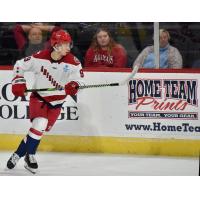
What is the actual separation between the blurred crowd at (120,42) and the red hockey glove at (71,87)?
24cm

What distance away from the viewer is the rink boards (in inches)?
303

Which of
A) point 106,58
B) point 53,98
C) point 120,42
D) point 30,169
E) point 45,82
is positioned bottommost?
point 30,169

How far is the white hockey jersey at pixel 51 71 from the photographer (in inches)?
292

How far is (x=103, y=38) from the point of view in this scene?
25.3ft

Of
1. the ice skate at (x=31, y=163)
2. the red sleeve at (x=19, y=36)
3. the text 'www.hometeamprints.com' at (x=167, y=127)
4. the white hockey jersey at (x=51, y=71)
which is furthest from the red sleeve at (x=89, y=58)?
the ice skate at (x=31, y=163)

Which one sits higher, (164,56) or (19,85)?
(164,56)

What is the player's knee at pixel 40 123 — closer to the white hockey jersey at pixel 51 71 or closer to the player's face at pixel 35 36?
the white hockey jersey at pixel 51 71

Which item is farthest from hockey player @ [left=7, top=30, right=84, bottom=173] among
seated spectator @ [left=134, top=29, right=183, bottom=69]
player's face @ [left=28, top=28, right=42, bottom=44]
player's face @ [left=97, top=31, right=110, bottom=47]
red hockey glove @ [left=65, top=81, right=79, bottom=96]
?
seated spectator @ [left=134, top=29, right=183, bottom=69]

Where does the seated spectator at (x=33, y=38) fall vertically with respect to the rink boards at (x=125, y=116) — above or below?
above

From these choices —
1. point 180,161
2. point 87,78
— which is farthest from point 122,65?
point 180,161

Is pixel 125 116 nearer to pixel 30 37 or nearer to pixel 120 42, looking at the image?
pixel 120 42

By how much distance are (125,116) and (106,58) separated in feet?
1.51

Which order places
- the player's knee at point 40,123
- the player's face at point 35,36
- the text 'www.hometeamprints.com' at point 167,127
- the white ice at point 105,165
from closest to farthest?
the white ice at point 105,165, the player's knee at point 40,123, the player's face at point 35,36, the text 'www.hometeamprints.com' at point 167,127

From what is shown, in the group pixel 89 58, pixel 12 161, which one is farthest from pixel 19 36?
pixel 12 161
